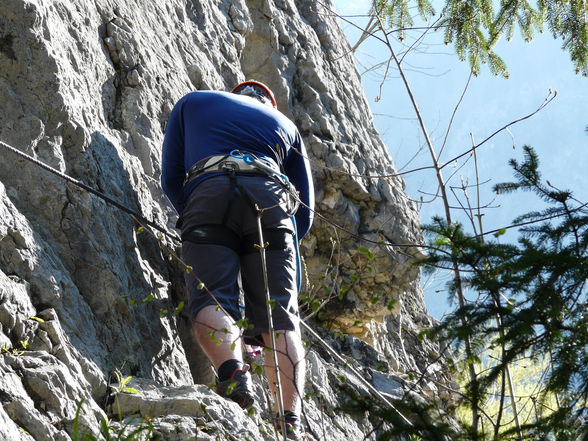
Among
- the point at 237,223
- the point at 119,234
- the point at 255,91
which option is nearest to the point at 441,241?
the point at 237,223

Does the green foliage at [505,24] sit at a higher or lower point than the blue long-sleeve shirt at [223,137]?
higher

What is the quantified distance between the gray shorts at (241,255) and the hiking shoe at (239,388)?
35 centimetres

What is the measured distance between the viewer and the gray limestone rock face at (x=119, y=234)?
396 cm

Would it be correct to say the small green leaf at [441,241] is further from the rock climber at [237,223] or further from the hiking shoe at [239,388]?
the hiking shoe at [239,388]

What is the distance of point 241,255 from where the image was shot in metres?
4.75

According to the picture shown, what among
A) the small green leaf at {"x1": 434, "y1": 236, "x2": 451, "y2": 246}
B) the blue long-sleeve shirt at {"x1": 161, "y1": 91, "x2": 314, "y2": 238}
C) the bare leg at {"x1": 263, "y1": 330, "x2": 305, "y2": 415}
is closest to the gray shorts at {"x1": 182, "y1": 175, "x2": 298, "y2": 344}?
the bare leg at {"x1": 263, "y1": 330, "x2": 305, "y2": 415}

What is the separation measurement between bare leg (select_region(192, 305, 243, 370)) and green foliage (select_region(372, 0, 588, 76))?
332cm

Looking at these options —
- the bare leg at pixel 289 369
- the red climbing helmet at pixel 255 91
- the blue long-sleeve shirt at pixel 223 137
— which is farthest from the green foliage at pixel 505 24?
the bare leg at pixel 289 369

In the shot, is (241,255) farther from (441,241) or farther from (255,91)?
(441,241)

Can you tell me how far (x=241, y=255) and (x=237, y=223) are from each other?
0.61 ft

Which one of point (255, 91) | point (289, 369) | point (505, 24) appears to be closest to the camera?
point (289, 369)

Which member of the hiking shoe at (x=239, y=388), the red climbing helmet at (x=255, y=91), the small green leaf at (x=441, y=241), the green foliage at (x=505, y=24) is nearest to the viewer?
the small green leaf at (x=441, y=241)

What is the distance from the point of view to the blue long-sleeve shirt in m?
4.99

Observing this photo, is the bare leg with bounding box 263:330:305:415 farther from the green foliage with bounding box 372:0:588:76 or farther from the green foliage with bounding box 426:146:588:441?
the green foliage with bounding box 372:0:588:76
